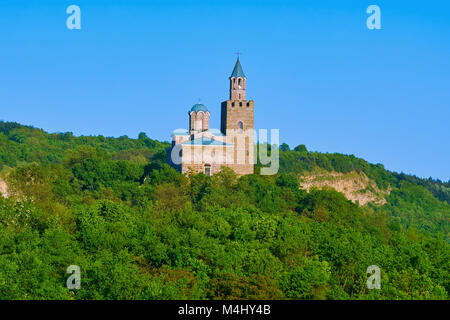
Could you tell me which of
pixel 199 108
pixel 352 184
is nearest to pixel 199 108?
pixel 199 108

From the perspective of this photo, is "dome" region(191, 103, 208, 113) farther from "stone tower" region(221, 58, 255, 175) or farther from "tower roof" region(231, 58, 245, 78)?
"tower roof" region(231, 58, 245, 78)

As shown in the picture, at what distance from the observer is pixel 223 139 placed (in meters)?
63.9

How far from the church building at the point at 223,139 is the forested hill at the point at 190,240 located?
0.99 metres

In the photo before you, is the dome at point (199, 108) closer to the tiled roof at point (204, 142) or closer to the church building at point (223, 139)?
the church building at point (223, 139)

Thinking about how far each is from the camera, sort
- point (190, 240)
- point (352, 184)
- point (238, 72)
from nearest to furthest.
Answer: point (190, 240), point (238, 72), point (352, 184)

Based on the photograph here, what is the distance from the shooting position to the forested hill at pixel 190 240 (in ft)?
132

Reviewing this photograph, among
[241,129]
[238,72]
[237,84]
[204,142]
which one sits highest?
[238,72]

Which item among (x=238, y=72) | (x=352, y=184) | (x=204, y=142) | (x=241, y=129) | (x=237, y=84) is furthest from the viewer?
(x=352, y=184)

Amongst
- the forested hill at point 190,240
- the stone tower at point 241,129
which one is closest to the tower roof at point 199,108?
the stone tower at point 241,129

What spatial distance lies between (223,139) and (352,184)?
6287 centimetres

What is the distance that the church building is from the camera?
207ft

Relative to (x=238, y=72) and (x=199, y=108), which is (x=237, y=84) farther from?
(x=199, y=108)
